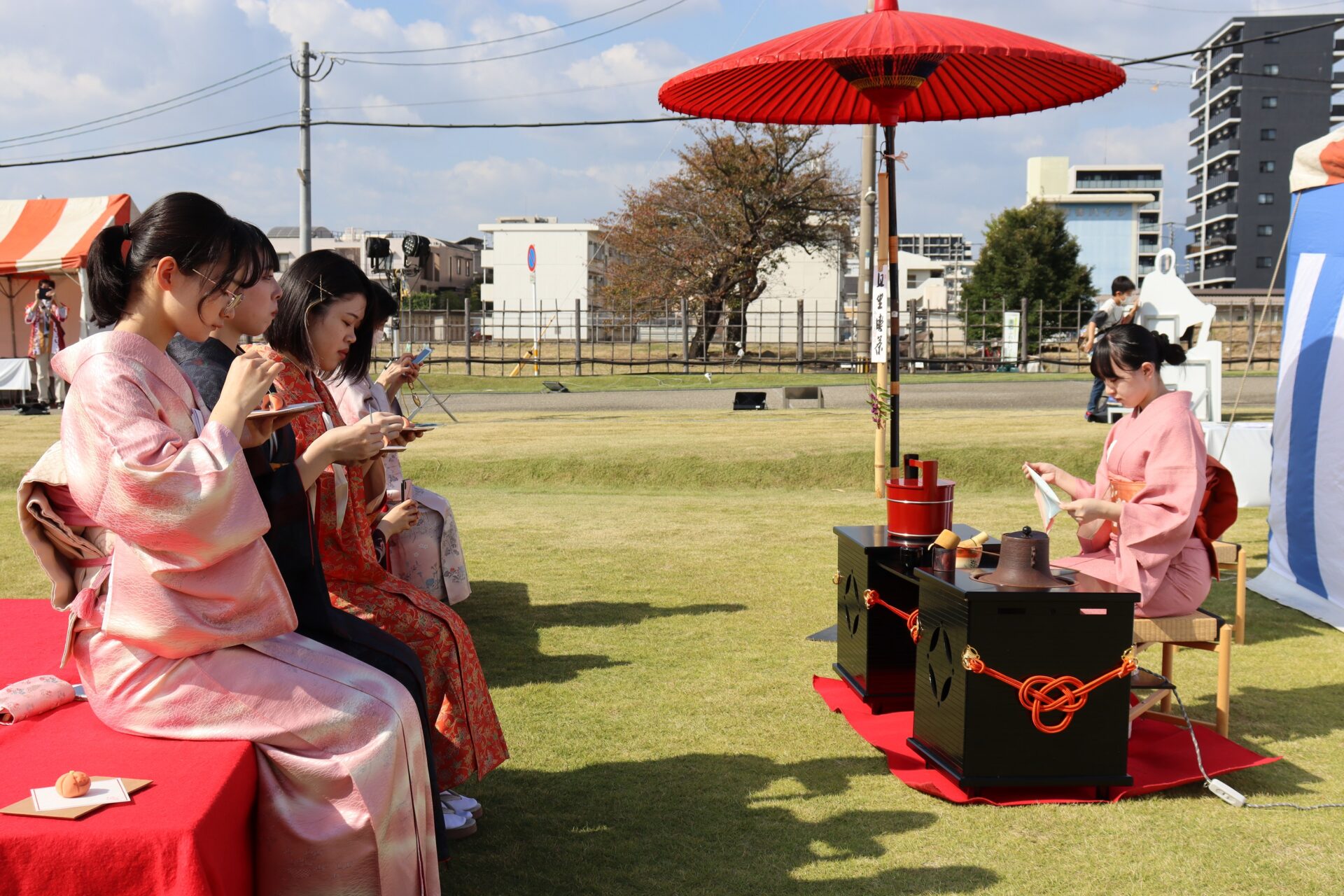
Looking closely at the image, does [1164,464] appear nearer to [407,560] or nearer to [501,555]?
[407,560]

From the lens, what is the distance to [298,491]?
2.53 m

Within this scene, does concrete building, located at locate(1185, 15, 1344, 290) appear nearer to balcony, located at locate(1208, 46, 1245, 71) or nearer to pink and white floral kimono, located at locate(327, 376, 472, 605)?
balcony, located at locate(1208, 46, 1245, 71)

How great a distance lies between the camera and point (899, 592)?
13.9 ft

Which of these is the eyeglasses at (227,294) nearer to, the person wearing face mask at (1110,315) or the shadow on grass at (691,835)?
the shadow on grass at (691,835)

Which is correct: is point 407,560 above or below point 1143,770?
above


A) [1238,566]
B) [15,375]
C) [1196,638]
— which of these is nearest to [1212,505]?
[1238,566]

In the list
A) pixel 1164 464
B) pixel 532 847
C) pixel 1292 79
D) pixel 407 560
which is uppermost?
pixel 1292 79

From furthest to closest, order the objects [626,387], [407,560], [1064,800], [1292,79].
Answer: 1. [1292,79]
2. [626,387]
3. [407,560]
4. [1064,800]

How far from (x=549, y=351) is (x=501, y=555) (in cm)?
2456

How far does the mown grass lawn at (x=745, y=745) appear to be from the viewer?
2.92 m

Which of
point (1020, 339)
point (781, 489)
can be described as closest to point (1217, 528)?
point (781, 489)

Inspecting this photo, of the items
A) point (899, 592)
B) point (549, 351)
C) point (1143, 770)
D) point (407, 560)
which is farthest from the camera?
point (549, 351)

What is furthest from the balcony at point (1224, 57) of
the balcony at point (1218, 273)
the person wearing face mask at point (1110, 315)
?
the person wearing face mask at point (1110, 315)

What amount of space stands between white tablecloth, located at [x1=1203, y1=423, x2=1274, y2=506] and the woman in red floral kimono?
7.63 meters
